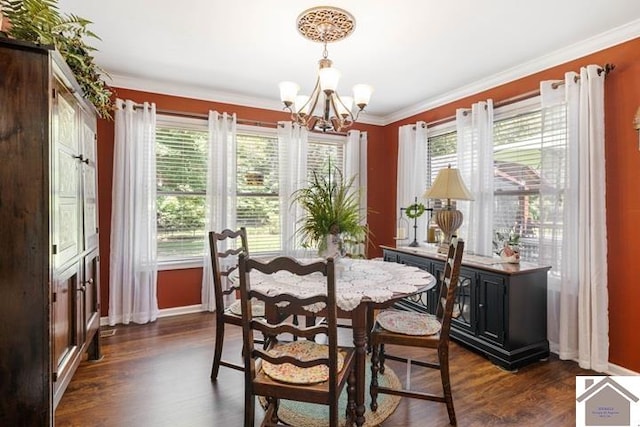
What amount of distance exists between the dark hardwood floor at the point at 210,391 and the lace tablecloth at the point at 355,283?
0.76m

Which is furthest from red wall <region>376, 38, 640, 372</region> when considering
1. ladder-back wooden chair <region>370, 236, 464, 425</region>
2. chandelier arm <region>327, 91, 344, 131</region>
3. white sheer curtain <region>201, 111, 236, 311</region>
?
white sheer curtain <region>201, 111, 236, 311</region>

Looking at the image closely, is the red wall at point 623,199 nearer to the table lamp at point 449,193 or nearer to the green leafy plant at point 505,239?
the green leafy plant at point 505,239

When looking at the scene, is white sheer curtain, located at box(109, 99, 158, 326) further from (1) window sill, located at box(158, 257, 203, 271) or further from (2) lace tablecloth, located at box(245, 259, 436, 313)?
(2) lace tablecloth, located at box(245, 259, 436, 313)

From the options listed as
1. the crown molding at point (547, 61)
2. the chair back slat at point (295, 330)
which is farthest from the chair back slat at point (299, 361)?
the crown molding at point (547, 61)

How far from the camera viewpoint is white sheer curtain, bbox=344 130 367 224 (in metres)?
4.57

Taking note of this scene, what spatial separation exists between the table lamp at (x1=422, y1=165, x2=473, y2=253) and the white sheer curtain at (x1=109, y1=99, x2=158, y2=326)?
9.04 ft

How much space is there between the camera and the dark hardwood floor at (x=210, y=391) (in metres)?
1.99

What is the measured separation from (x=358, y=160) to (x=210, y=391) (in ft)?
10.6

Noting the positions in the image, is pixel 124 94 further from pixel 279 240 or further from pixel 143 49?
pixel 279 240

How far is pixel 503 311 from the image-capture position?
2.62m

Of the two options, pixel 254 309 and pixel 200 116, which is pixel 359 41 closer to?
pixel 200 116

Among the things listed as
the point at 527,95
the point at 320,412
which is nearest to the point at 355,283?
the point at 320,412

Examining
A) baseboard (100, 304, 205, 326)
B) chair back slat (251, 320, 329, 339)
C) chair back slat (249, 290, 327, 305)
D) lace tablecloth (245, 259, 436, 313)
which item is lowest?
baseboard (100, 304, 205, 326)

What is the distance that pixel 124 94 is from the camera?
3.54 metres
